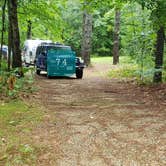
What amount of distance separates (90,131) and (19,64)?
860 centimetres

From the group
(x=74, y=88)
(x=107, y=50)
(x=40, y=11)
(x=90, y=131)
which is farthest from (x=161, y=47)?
(x=107, y=50)

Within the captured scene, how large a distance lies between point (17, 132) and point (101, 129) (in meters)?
1.57

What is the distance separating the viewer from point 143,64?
19188 millimetres

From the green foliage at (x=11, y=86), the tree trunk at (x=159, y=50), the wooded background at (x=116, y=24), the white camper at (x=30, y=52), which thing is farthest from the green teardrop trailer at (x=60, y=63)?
the white camper at (x=30, y=52)

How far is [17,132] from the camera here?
26.7ft

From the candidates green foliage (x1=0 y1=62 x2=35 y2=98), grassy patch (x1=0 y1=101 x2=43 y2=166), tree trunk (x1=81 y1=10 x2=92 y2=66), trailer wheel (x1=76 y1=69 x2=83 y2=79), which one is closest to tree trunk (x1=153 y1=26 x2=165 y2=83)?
green foliage (x1=0 y1=62 x2=35 y2=98)

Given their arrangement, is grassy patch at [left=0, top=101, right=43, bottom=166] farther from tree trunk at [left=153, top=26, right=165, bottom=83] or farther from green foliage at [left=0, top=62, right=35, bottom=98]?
tree trunk at [left=153, top=26, right=165, bottom=83]

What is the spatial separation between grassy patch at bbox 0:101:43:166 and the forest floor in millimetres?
168

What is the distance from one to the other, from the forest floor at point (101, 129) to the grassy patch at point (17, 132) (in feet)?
0.55

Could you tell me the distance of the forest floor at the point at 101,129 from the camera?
6676mm

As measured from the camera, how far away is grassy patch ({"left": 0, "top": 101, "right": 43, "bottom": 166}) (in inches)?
260

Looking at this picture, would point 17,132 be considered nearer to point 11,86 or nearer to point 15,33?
point 11,86

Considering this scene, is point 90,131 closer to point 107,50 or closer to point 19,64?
point 19,64

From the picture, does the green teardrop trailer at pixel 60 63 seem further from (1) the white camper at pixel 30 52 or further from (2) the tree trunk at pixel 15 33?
(1) the white camper at pixel 30 52
